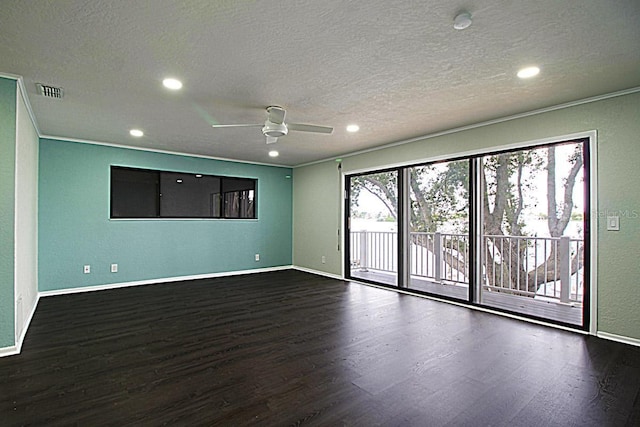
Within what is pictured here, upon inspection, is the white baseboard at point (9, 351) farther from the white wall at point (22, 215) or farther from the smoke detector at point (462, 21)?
the smoke detector at point (462, 21)

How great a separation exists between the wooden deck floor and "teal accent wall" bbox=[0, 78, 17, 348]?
4.90 metres

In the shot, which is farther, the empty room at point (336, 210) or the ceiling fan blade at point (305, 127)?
the ceiling fan blade at point (305, 127)

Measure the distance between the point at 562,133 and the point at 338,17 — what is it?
2.94 m

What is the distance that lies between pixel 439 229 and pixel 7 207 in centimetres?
570

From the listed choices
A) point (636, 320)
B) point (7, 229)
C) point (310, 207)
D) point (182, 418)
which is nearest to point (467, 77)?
point (636, 320)

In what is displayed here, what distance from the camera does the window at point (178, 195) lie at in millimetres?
5684

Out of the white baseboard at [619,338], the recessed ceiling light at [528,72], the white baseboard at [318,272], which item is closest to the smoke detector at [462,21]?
the recessed ceiling light at [528,72]

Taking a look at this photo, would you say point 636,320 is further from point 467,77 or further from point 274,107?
point 274,107

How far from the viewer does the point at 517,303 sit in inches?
182

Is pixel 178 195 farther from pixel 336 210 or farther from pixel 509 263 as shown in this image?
pixel 509 263

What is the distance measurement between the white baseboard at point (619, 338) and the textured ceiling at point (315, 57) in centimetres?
232

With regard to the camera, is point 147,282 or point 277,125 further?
point 147,282

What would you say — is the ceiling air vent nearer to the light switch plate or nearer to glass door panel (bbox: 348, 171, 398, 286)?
glass door panel (bbox: 348, 171, 398, 286)

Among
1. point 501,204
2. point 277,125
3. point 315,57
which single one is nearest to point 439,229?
point 501,204
